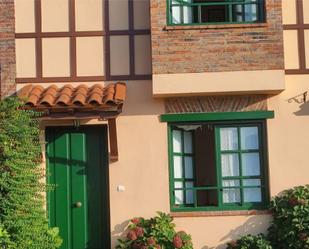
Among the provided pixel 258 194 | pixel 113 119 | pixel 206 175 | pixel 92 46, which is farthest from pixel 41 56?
pixel 258 194

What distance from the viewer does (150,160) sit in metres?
10.9

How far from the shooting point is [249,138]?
36.3ft

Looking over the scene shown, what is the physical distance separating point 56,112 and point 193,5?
2.94m

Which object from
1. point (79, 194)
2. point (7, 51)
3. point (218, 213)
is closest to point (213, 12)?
point (218, 213)

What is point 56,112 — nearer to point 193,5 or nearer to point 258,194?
point 193,5

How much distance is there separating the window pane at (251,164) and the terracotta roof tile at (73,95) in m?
2.40

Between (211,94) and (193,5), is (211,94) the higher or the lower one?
the lower one

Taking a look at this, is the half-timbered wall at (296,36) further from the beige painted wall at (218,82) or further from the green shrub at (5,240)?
the green shrub at (5,240)

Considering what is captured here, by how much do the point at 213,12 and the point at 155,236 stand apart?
3.99 m

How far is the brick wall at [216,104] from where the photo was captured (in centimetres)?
1093

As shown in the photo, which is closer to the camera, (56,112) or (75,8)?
(56,112)

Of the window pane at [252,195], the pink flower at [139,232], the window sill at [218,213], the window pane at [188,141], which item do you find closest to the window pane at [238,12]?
the window pane at [188,141]

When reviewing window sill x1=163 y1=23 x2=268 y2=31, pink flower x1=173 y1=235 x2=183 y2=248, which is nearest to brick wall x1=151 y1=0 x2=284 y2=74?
window sill x1=163 y1=23 x2=268 y2=31

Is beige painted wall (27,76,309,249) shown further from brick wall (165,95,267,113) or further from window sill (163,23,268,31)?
window sill (163,23,268,31)
